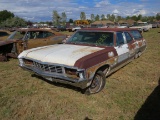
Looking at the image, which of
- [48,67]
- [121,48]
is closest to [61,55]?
[48,67]

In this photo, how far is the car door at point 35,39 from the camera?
26.6 feet

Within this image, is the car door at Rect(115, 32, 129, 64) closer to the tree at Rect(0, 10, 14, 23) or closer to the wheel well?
the wheel well

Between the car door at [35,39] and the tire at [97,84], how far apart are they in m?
4.52

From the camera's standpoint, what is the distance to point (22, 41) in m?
7.84

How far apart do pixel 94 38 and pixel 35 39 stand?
13.1 feet

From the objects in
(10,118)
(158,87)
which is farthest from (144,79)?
(10,118)

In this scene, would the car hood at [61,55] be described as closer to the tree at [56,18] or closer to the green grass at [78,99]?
the green grass at [78,99]

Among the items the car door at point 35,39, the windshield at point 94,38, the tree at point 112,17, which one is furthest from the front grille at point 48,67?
the tree at point 112,17

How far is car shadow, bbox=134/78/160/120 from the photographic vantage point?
355 cm

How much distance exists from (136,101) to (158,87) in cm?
116

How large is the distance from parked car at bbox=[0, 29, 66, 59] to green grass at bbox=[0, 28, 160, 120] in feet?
7.02

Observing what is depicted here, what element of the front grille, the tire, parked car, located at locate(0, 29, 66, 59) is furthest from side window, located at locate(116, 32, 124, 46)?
parked car, located at locate(0, 29, 66, 59)

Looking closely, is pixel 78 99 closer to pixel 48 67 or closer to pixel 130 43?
pixel 48 67

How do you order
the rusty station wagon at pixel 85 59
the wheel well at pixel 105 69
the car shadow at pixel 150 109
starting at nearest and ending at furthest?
the car shadow at pixel 150 109, the rusty station wagon at pixel 85 59, the wheel well at pixel 105 69
